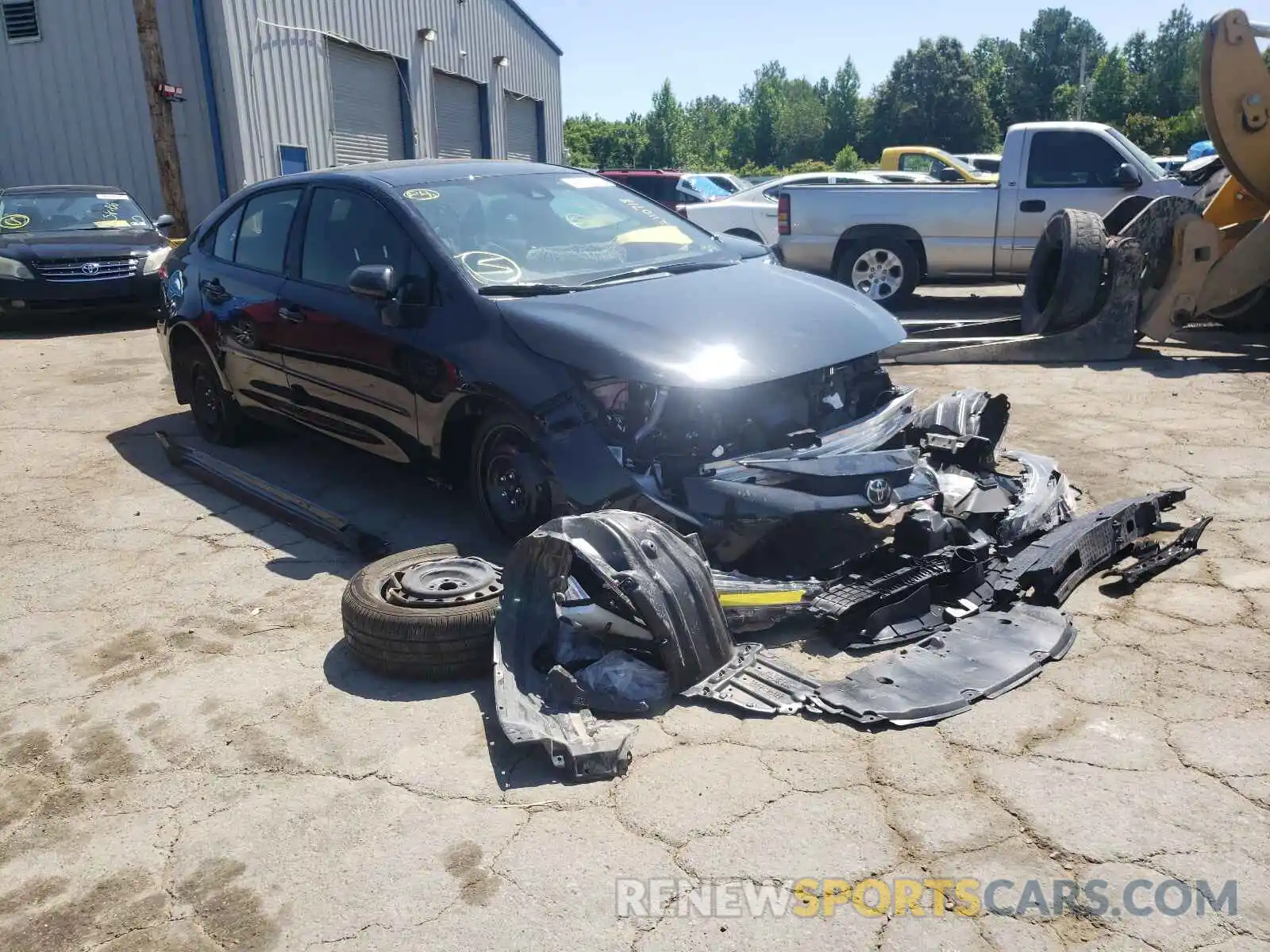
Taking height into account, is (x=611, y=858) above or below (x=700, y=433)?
below

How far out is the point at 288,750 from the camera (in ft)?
10.7

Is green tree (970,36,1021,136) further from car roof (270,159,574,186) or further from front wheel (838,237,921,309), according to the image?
car roof (270,159,574,186)

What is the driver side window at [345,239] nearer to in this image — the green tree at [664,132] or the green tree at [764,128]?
the green tree at [664,132]

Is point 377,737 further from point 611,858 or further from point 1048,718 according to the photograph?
point 1048,718

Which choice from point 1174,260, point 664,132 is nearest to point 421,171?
point 1174,260

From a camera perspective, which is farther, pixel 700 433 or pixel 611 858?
pixel 700 433

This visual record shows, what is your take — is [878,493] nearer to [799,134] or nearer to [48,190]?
[48,190]

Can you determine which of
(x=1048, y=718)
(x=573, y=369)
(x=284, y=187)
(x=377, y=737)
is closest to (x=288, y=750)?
(x=377, y=737)

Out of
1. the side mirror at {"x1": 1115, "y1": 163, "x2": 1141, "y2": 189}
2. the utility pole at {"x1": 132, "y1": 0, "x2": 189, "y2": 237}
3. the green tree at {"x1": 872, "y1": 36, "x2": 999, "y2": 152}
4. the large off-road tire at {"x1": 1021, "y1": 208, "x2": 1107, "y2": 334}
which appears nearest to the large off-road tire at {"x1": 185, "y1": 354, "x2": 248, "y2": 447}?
the large off-road tire at {"x1": 1021, "y1": 208, "x2": 1107, "y2": 334}

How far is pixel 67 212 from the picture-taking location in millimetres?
12531

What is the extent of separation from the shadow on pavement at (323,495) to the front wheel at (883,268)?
684 cm

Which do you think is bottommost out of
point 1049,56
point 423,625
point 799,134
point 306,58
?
point 423,625

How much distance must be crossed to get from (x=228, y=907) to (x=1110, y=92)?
78672 mm

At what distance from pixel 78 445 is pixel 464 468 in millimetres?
3576
